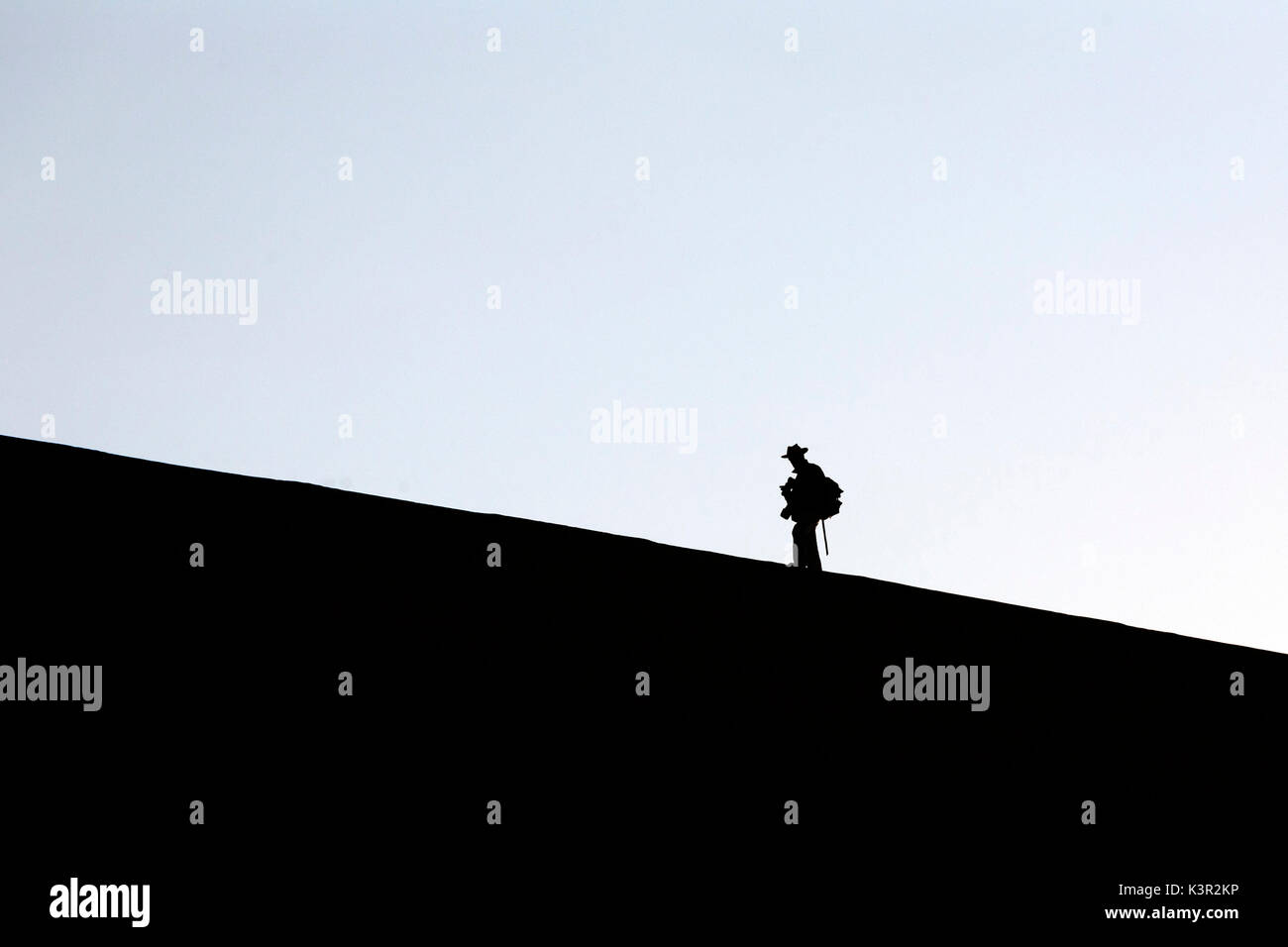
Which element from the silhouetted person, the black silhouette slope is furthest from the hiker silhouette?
the black silhouette slope

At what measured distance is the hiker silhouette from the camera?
392 inches

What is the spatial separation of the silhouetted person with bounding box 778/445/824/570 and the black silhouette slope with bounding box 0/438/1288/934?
50.6 inches

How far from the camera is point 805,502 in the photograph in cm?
1002

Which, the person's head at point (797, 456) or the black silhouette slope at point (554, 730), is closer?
the black silhouette slope at point (554, 730)

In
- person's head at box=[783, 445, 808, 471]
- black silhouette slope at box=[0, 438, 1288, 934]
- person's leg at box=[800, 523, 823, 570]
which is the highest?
person's head at box=[783, 445, 808, 471]

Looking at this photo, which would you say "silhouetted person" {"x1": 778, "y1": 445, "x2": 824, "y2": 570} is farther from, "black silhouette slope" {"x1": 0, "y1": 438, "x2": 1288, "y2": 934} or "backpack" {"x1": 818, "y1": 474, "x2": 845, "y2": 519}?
"black silhouette slope" {"x1": 0, "y1": 438, "x2": 1288, "y2": 934}

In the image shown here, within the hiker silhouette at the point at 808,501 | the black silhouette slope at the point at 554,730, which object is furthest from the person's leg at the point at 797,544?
the black silhouette slope at the point at 554,730

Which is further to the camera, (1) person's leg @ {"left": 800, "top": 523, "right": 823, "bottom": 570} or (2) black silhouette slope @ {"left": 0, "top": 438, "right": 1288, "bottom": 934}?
(1) person's leg @ {"left": 800, "top": 523, "right": 823, "bottom": 570}

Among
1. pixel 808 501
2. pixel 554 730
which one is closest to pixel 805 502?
pixel 808 501

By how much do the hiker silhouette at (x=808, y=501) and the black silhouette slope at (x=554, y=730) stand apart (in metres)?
1.32

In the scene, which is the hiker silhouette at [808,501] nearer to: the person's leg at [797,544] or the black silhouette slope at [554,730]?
the person's leg at [797,544]

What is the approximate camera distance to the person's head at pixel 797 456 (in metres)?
10.1

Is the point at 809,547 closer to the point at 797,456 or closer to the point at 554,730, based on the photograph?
the point at 797,456

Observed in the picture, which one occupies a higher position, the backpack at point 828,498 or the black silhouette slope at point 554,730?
the backpack at point 828,498
